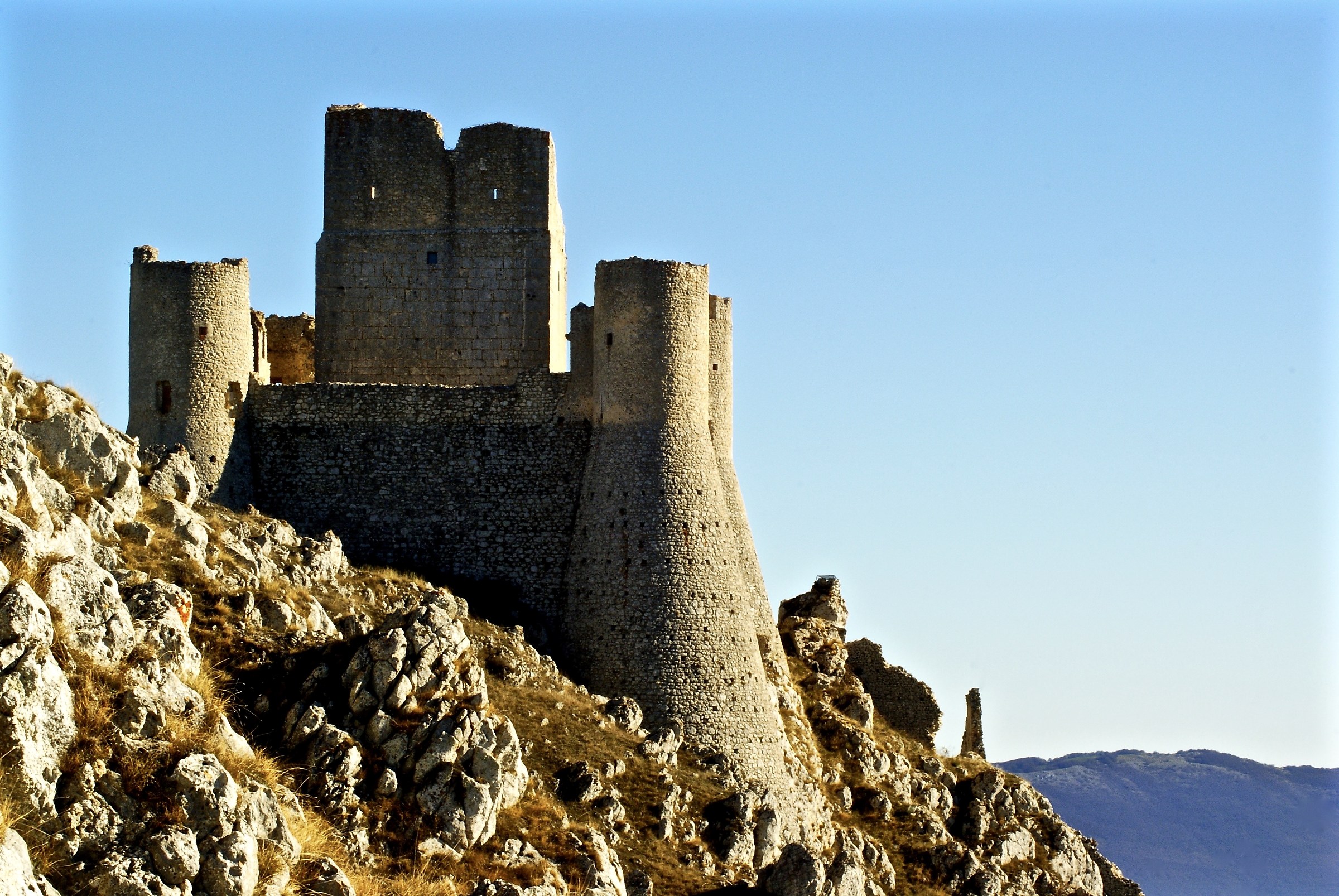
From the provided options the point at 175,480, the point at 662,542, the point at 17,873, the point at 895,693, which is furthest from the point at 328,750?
the point at 895,693

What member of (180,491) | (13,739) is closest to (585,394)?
(180,491)

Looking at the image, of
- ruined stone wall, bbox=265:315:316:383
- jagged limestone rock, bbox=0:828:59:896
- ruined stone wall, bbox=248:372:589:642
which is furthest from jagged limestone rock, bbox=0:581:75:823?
ruined stone wall, bbox=265:315:316:383

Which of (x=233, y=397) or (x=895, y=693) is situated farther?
(x=895, y=693)

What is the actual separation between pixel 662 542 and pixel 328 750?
12707 mm

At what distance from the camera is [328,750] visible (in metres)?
36.7

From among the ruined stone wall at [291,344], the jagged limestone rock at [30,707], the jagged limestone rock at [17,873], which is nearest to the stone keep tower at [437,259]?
the ruined stone wall at [291,344]

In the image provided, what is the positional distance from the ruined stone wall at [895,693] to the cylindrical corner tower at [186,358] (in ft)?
54.7

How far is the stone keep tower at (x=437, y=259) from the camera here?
52844 mm

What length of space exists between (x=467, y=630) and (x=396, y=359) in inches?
388

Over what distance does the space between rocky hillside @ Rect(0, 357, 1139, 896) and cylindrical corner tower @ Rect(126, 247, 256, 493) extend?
398 cm

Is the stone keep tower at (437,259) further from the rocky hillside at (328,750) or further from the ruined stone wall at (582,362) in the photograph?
the rocky hillside at (328,750)

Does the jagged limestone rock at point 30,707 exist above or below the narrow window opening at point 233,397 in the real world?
below

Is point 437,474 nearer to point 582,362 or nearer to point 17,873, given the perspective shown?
point 582,362

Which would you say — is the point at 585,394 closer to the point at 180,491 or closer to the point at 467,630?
the point at 467,630
